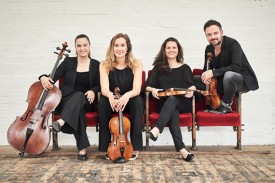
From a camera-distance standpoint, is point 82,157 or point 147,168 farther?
point 82,157

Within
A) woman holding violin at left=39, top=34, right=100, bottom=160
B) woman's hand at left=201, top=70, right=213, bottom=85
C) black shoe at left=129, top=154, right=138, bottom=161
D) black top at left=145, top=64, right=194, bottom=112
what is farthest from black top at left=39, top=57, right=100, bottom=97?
woman's hand at left=201, top=70, right=213, bottom=85

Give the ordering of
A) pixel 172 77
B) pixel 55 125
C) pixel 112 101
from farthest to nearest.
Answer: pixel 172 77, pixel 112 101, pixel 55 125

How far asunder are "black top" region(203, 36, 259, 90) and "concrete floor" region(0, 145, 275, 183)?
0.69 m

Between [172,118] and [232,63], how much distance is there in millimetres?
805

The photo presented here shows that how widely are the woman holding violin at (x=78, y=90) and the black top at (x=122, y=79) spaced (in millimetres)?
202

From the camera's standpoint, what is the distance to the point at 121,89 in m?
3.37

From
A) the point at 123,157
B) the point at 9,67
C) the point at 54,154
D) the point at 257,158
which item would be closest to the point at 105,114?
the point at 123,157

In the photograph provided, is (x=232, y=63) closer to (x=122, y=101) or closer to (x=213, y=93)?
(x=213, y=93)

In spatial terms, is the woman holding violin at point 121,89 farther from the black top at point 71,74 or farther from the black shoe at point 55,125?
the black shoe at point 55,125

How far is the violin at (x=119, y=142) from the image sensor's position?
9.55 feet

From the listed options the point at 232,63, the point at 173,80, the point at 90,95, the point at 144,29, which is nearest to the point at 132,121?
the point at 90,95

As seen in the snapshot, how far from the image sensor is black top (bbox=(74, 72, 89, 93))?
353 cm

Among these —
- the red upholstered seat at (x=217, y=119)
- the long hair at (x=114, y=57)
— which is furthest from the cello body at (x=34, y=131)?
the red upholstered seat at (x=217, y=119)

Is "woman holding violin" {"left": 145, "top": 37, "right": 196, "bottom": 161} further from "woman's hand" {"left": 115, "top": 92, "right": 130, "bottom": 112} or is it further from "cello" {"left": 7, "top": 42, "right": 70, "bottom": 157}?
"cello" {"left": 7, "top": 42, "right": 70, "bottom": 157}
